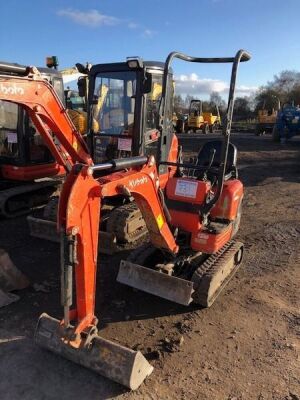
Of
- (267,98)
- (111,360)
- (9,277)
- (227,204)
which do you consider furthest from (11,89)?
(267,98)

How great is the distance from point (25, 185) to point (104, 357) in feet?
17.6

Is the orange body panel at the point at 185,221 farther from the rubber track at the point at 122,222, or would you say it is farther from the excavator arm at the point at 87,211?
the rubber track at the point at 122,222

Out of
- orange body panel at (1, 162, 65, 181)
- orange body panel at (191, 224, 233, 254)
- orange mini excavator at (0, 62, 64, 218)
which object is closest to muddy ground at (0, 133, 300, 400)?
orange body panel at (191, 224, 233, 254)

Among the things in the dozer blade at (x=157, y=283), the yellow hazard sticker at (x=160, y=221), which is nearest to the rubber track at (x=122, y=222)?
the dozer blade at (x=157, y=283)

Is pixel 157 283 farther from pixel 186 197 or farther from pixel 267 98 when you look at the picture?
pixel 267 98

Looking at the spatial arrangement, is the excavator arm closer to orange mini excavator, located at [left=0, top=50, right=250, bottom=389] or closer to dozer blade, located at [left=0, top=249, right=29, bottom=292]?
orange mini excavator, located at [left=0, top=50, right=250, bottom=389]

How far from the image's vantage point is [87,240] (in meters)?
3.20

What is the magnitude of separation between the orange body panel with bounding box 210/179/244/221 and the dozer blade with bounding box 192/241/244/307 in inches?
17.9

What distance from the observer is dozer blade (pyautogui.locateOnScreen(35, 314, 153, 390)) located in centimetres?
331

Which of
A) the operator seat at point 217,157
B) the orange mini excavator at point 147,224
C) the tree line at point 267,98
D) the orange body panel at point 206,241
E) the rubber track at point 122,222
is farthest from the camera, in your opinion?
the tree line at point 267,98

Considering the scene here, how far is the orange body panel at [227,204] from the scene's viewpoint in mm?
4852

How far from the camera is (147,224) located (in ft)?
13.8

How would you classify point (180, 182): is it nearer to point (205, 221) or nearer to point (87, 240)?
point (205, 221)

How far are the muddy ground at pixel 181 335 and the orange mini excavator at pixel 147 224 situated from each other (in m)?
0.18
